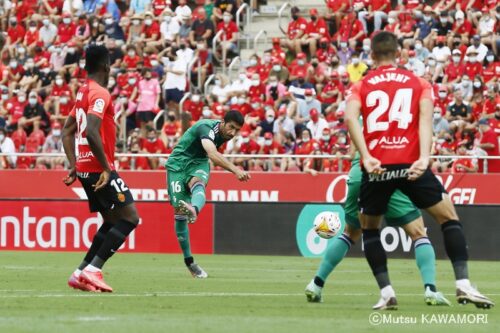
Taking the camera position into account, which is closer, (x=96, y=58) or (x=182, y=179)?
(x=96, y=58)

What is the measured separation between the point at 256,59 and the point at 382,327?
23.0 meters

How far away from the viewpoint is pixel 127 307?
11.3 metres

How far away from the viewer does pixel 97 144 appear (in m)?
12.9

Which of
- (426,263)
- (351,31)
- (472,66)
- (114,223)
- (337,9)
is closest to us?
(426,263)

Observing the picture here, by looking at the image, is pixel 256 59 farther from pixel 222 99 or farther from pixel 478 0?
pixel 478 0

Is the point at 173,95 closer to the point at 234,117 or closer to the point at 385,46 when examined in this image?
the point at 234,117

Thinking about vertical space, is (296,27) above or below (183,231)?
above

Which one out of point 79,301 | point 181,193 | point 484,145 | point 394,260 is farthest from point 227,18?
point 79,301

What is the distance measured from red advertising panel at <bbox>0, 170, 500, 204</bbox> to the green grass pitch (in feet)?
21.5

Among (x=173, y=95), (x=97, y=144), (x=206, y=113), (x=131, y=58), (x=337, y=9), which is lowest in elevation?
(x=206, y=113)

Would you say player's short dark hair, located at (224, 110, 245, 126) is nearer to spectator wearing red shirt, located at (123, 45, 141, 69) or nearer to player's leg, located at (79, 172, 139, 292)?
player's leg, located at (79, 172, 139, 292)

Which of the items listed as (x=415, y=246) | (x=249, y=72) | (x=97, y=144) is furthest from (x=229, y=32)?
(x=415, y=246)

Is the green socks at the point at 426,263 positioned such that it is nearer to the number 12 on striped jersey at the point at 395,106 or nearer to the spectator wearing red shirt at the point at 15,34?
the number 12 on striped jersey at the point at 395,106

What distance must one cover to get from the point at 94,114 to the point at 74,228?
38.5ft
